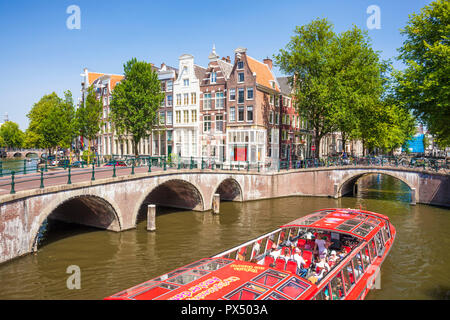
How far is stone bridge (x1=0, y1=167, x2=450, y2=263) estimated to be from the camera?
1441cm

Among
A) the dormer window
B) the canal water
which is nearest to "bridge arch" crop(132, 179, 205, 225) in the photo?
the canal water

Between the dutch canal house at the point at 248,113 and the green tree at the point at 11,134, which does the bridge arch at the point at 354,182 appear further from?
the green tree at the point at 11,134

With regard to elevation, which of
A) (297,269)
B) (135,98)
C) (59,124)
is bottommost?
(297,269)

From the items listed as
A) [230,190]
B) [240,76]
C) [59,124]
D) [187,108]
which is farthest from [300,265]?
[59,124]

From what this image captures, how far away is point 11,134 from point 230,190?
3148 inches

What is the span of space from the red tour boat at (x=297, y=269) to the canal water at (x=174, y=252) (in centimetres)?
204

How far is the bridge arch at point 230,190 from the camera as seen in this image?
31.3 metres

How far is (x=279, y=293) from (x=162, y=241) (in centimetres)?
1235

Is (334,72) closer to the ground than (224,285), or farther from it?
farther from it

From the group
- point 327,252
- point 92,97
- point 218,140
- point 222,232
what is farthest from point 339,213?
point 92,97

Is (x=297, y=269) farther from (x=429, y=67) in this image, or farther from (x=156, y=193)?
(x=429, y=67)

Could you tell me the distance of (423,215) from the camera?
26094 mm

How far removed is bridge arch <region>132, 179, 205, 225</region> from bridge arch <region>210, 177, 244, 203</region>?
441 cm

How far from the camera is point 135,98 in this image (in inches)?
1443
